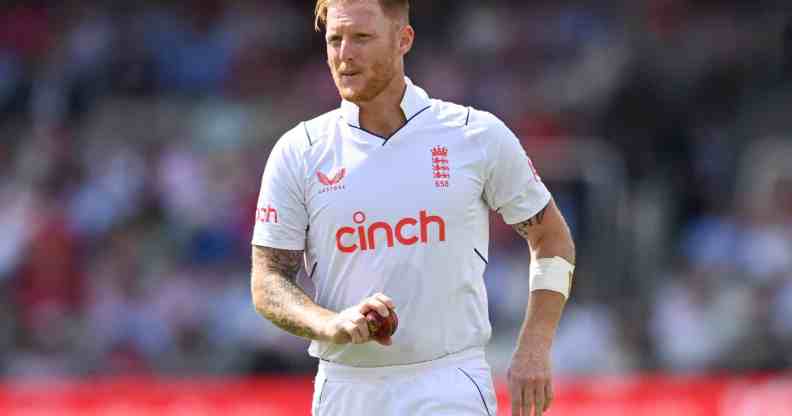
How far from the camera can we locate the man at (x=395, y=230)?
199 inches

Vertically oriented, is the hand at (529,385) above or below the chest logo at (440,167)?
below

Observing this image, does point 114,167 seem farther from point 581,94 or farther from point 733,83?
point 733,83

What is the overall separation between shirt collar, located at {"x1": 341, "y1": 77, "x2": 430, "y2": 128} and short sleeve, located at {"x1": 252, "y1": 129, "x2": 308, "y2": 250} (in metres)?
0.21

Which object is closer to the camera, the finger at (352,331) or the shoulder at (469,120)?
the finger at (352,331)

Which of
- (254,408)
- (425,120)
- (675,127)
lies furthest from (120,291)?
(425,120)

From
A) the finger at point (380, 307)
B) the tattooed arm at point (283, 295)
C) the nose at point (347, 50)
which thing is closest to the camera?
the finger at point (380, 307)

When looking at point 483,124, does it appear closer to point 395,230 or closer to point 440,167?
point 440,167

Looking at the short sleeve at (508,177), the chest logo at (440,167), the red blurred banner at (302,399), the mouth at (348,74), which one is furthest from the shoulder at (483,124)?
the red blurred banner at (302,399)

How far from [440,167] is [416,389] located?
72 centimetres

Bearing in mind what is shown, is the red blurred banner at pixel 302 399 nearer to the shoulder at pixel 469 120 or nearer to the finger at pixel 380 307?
the shoulder at pixel 469 120

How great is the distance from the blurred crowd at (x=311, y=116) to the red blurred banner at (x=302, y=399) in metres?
1.41

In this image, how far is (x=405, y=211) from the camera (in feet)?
16.6

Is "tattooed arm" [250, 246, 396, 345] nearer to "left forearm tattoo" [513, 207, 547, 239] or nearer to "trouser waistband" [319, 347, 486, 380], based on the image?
"trouser waistband" [319, 347, 486, 380]

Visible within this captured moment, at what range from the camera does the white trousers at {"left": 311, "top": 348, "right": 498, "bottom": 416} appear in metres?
5.04
